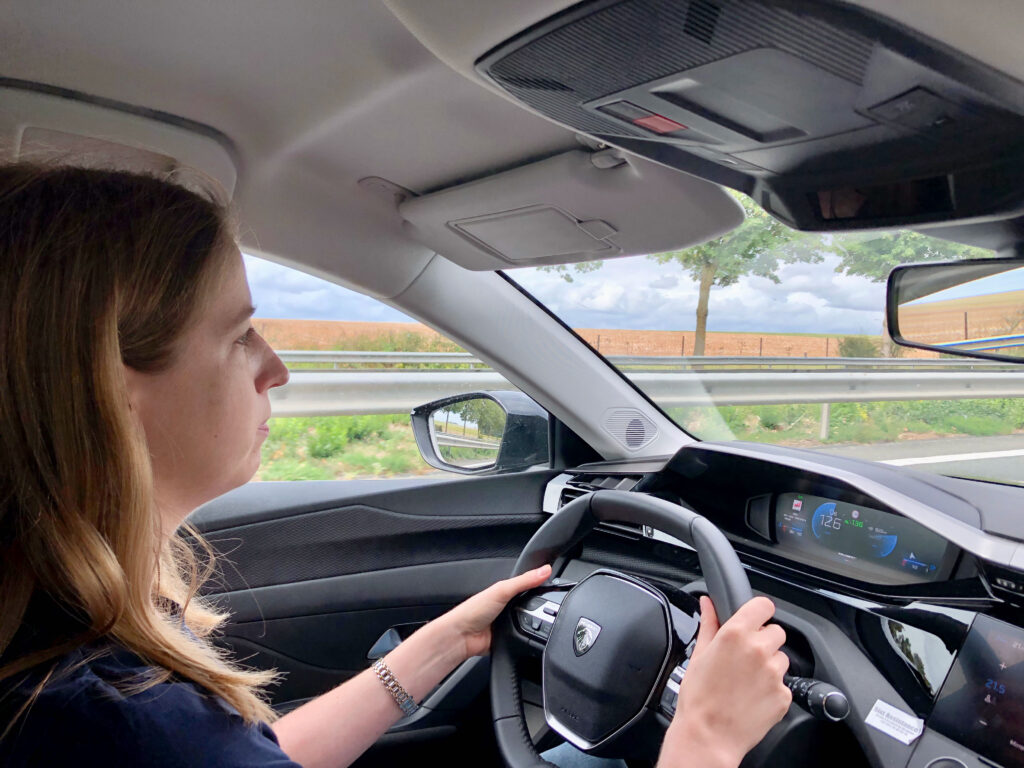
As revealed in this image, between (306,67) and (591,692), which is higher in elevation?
(306,67)

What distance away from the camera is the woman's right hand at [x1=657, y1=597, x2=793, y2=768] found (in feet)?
3.98

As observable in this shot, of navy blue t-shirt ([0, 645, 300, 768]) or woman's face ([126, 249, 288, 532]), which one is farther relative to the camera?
woman's face ([126, 249, 288, 532])

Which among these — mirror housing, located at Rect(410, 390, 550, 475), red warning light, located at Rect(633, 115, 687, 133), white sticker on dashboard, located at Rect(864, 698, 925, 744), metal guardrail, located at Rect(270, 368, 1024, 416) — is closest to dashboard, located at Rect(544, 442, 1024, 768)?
white sticker on dashboard, located at Rect(864, 698, 925, 744)

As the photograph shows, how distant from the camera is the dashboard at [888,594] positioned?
5.02 ft

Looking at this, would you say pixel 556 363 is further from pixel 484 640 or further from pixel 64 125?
pixel 64 125

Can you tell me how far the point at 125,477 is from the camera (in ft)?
3.43

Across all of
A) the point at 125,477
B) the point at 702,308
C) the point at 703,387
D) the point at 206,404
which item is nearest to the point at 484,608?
the point at 206,404

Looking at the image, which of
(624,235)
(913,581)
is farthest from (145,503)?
(913,581)

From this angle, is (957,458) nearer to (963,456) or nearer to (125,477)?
(963,456)

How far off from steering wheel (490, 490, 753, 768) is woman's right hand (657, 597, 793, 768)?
22 cm

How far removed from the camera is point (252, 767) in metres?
0.97

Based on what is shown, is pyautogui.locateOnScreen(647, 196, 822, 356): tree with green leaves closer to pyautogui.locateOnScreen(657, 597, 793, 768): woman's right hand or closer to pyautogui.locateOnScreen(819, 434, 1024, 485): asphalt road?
pyautogui.locateOnScreen(819, 434, 1024, 485): asphalt road

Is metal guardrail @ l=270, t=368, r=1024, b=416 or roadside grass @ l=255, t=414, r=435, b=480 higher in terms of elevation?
metal guardrail @ l=270, t=368, r=1024, b=416

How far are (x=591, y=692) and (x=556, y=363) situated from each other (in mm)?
1357
